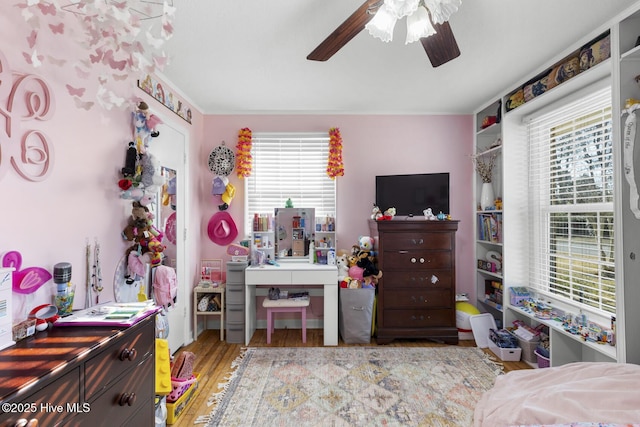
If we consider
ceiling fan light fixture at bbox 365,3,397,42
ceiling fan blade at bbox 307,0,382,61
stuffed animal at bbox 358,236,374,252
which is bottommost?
stuffed animal at bbox 358,236,374,252

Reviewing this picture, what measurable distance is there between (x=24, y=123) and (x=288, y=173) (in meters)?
2.38

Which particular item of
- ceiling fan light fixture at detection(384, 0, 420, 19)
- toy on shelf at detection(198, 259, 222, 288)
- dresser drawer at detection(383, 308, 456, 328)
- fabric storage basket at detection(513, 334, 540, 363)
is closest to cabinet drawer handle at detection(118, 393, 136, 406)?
toy on shelf at detection(198, 259, 222, 288)

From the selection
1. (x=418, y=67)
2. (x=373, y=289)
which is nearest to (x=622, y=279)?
(x=373, y=289)

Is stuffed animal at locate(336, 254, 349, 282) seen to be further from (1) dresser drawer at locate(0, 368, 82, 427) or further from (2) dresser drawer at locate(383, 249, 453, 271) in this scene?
(1) dresser drawer at locate(0, 368, 82, 427)

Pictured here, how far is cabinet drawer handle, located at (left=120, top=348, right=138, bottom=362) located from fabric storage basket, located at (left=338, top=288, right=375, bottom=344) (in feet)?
6.56

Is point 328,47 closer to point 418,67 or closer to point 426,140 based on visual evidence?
point 418,67

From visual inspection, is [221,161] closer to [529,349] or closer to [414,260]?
[414,260]

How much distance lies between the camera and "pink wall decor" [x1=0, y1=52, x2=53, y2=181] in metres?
1.18

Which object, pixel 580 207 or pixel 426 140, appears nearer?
pixel 580 207

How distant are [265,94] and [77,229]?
1997 millimetres

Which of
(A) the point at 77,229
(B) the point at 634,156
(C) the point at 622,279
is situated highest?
(B) the point at 634,156

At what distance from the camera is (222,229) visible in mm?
3352

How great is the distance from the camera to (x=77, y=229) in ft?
5.21

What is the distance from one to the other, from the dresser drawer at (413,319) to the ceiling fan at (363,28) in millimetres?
2286
